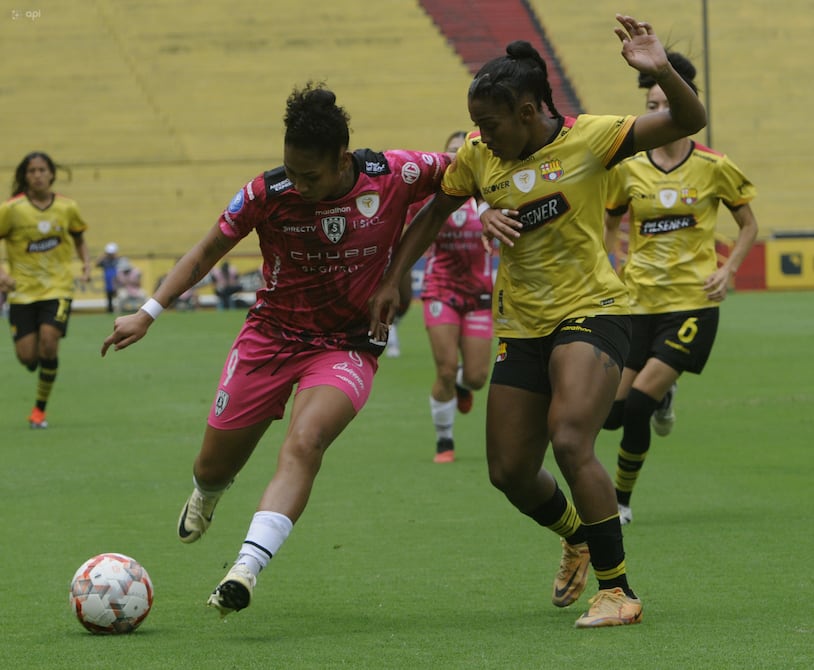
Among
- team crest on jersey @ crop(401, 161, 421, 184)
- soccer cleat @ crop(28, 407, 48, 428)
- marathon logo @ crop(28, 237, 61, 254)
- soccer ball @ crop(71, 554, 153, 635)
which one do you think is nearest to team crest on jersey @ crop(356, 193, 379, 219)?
team crest on jersey @ crop(401, 161, 421, 184)

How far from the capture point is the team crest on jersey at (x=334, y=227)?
5.99 metres

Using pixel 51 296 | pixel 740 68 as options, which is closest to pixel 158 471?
pixel 51 296

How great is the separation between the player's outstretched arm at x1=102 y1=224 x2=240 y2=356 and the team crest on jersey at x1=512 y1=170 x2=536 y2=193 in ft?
4.01

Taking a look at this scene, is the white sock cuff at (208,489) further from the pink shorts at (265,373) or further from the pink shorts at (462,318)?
the pink shorts at (462,318)

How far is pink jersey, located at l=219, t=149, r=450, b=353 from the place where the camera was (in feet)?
19.6

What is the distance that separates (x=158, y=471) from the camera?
A: 10.7 meters

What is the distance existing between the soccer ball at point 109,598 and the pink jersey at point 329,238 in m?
1.26

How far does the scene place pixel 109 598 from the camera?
17.9 feet

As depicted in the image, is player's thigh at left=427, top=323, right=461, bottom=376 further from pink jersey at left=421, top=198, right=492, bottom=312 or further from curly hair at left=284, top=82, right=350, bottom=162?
curly hair at left=284, top=82, right=350, bottom=162

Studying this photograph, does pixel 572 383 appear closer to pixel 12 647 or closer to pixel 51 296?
pixel 12 647

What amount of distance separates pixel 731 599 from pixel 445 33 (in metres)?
40.2

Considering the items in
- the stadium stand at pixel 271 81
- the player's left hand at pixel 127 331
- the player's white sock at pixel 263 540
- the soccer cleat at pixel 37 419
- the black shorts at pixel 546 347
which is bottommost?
the soccer cleat at pixel 37 419

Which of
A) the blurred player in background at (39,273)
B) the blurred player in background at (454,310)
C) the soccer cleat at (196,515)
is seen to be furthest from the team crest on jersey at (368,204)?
the blurred player in background at (39,273)

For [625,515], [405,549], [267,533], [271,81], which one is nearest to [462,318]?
[625,515]
